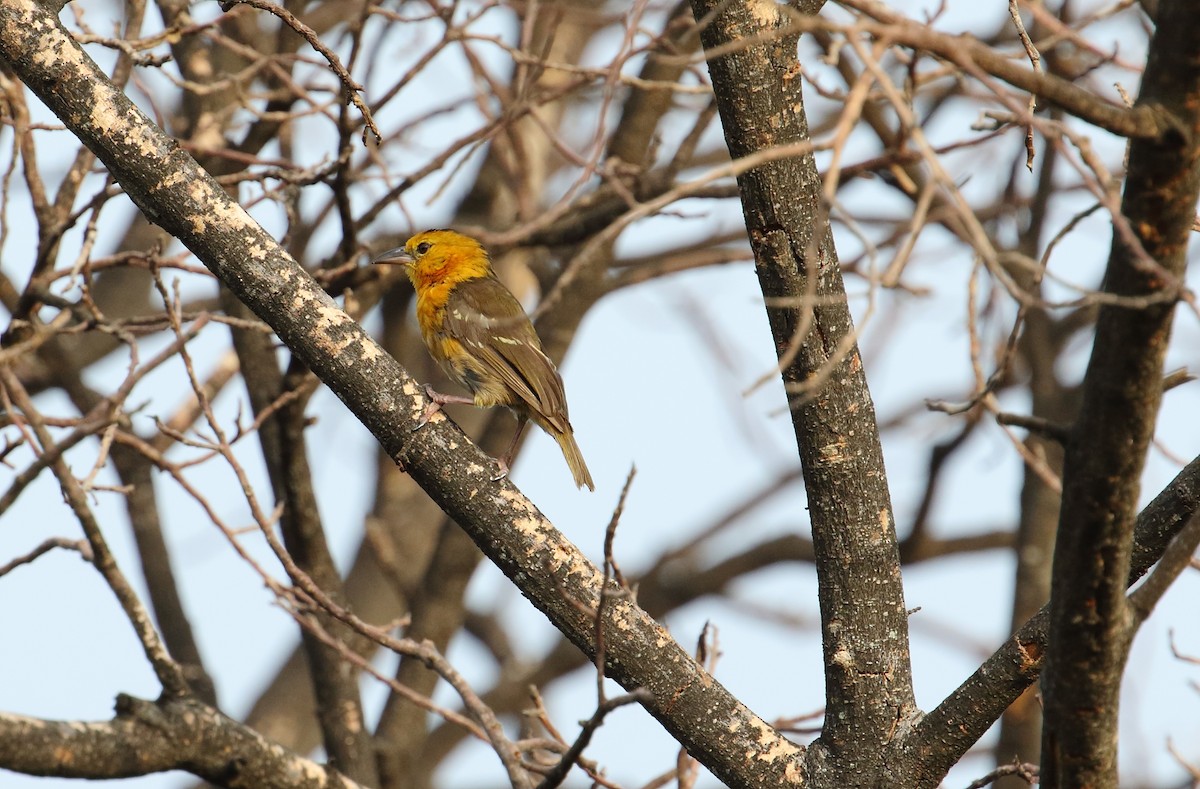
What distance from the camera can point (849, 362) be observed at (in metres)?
2.97

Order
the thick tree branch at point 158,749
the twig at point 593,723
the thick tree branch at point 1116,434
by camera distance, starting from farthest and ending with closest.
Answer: the thick tree branch at point 158,749, the twig at point 593,723, the thick tree branch at point 1116,434

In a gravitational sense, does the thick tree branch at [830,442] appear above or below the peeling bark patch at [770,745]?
above

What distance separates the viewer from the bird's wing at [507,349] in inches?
198

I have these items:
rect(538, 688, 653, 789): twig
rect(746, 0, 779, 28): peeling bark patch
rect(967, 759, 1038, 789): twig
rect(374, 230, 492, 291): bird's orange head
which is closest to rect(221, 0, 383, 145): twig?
rect(746, 0, 779, 28): peeling bark patch

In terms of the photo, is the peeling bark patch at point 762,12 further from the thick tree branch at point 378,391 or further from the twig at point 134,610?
the twig at point 134,610

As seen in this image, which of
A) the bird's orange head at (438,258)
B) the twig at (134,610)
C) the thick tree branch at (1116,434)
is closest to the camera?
the thick tree branch at (1116,434)

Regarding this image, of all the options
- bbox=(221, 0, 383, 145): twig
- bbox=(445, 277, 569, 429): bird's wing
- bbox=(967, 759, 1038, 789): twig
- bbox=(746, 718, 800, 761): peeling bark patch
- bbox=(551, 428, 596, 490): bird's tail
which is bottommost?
bbox=(746, 718, 800, 761): peeling bark patch

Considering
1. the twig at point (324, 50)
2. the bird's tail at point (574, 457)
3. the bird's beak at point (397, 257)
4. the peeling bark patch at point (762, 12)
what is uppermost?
the bird's beak at point (397, 257)

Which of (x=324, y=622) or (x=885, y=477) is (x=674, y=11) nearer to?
(x=324, y=622)

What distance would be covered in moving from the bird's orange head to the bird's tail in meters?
1.08

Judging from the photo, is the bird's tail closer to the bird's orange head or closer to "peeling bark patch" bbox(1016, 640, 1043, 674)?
the bird's orange head

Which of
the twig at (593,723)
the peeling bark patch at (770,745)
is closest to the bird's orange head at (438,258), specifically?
the peeling bark patch at (770,745)

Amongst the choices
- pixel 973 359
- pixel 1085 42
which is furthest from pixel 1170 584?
pixel 1085 42

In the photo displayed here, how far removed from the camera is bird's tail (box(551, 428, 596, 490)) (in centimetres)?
493
